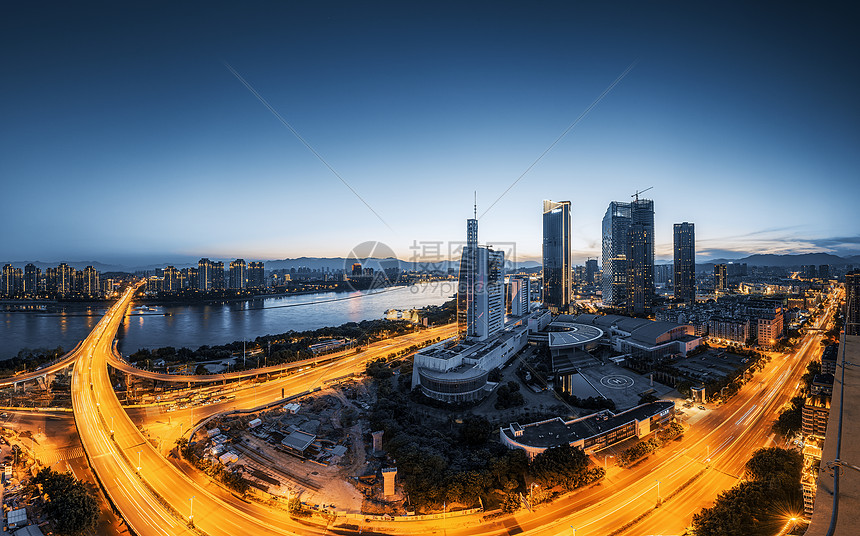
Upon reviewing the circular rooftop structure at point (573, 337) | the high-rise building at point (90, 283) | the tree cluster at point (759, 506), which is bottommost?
the tree cluster at point (759, 506)

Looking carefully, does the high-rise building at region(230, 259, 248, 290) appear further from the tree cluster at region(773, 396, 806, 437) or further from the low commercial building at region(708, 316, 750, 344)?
the tree cluster at region(773, 396, 806, 437)

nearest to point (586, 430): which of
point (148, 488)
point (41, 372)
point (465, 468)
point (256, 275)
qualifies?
point (465, 468)

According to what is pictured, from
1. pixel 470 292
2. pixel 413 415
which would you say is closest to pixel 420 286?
pixel 470 292

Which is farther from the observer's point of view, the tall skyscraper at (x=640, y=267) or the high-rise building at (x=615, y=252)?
the high-rise building at (x=615, y=252)

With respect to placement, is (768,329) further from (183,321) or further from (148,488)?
(183,321)

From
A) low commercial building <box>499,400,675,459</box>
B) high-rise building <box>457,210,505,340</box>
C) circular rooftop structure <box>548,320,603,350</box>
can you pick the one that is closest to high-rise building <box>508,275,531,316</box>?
circular rooftop structure <box>548,320,603,350</box>

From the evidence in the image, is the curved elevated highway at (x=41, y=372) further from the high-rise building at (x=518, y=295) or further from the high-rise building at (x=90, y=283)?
the high-rise building at (x=90, y=283)

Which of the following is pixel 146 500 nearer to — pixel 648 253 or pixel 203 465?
pixel 203 465

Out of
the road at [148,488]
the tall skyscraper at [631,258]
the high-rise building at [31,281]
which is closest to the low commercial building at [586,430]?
the road at [148,488]
